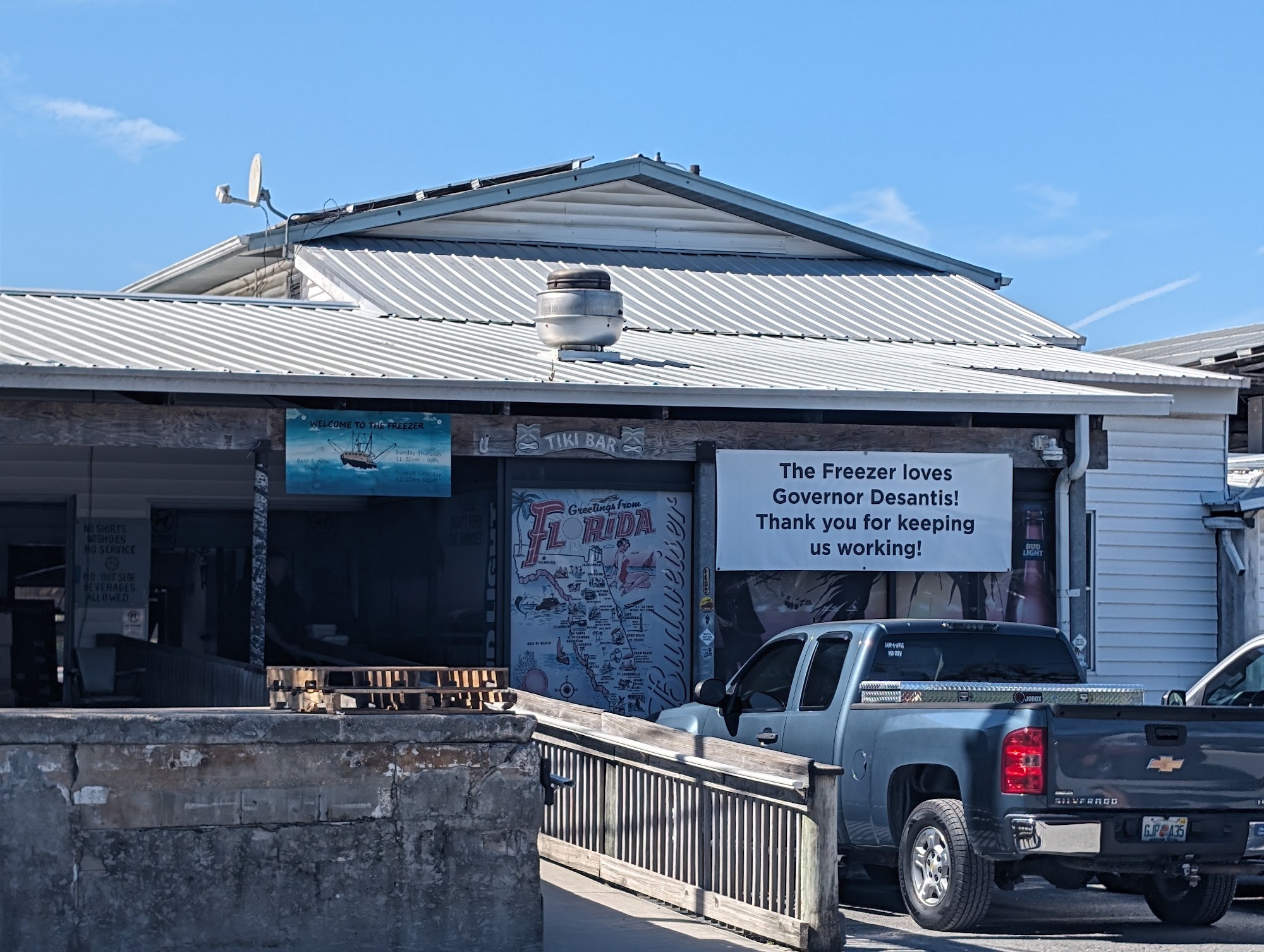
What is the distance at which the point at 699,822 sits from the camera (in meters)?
9.48

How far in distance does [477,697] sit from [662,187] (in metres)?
15.7

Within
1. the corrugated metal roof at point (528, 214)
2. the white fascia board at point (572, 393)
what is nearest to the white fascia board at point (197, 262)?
the corrugated metal roof at point (528, 214)

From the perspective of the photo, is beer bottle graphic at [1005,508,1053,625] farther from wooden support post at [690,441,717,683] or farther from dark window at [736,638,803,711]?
dark window at [736,638,803,711]

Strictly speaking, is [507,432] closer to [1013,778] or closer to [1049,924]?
[1049,924]

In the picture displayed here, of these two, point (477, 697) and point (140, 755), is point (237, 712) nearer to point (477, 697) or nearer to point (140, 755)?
point (140, 755)

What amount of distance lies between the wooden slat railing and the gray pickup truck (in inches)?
36.9

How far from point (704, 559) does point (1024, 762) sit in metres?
6.29

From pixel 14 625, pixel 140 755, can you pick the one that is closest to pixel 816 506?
pixel 140 755

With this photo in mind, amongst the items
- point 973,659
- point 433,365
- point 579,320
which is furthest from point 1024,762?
point 579,320

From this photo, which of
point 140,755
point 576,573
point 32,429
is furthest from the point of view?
point 576,573

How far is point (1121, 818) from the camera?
29.7ft

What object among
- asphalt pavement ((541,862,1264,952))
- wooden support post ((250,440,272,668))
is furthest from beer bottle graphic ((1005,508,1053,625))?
wooden support post ((250,440,272,668))

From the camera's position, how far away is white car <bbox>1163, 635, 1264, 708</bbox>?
11539 mm

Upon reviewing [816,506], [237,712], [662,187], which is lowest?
[237,712]
